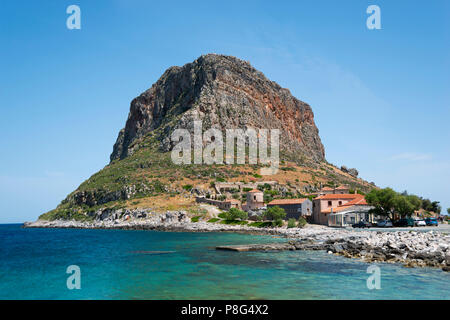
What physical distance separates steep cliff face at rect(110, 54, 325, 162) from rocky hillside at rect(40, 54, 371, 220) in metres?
0.37

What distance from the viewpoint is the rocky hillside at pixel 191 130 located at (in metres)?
98.6

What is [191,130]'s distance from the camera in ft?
399

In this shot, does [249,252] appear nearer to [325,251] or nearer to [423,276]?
[325,251]

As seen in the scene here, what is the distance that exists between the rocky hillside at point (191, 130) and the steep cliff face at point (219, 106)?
1.21 feet

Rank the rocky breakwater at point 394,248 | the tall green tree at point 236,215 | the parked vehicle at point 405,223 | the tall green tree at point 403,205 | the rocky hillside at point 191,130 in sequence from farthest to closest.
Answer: the rocky hillside at point 191,130
the tall green tree at point 236,215
the tall green tree at point 403,205
the parked vehicle at point 405,223
the rocky breakwater at point 394,248

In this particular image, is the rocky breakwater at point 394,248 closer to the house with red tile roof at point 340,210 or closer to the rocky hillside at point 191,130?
the house with red tile roof at point 340,210

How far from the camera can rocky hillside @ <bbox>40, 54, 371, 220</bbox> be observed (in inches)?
3880

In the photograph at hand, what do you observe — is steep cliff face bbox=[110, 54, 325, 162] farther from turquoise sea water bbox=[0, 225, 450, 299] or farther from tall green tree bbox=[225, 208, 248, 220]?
turquoise sea water bbox=[0, 225, 450, 299]

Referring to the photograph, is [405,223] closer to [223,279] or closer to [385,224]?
[385,224]

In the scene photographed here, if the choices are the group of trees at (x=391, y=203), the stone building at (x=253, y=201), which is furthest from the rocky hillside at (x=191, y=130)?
the group of trees at (x=391, y=203)

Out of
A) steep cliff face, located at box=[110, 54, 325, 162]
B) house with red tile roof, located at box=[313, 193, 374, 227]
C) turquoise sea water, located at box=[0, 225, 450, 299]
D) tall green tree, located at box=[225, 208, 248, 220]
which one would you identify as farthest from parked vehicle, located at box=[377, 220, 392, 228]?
steep cliff face, located at box=[110, 54, 325, 162]

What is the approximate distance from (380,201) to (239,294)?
47.9 metres
